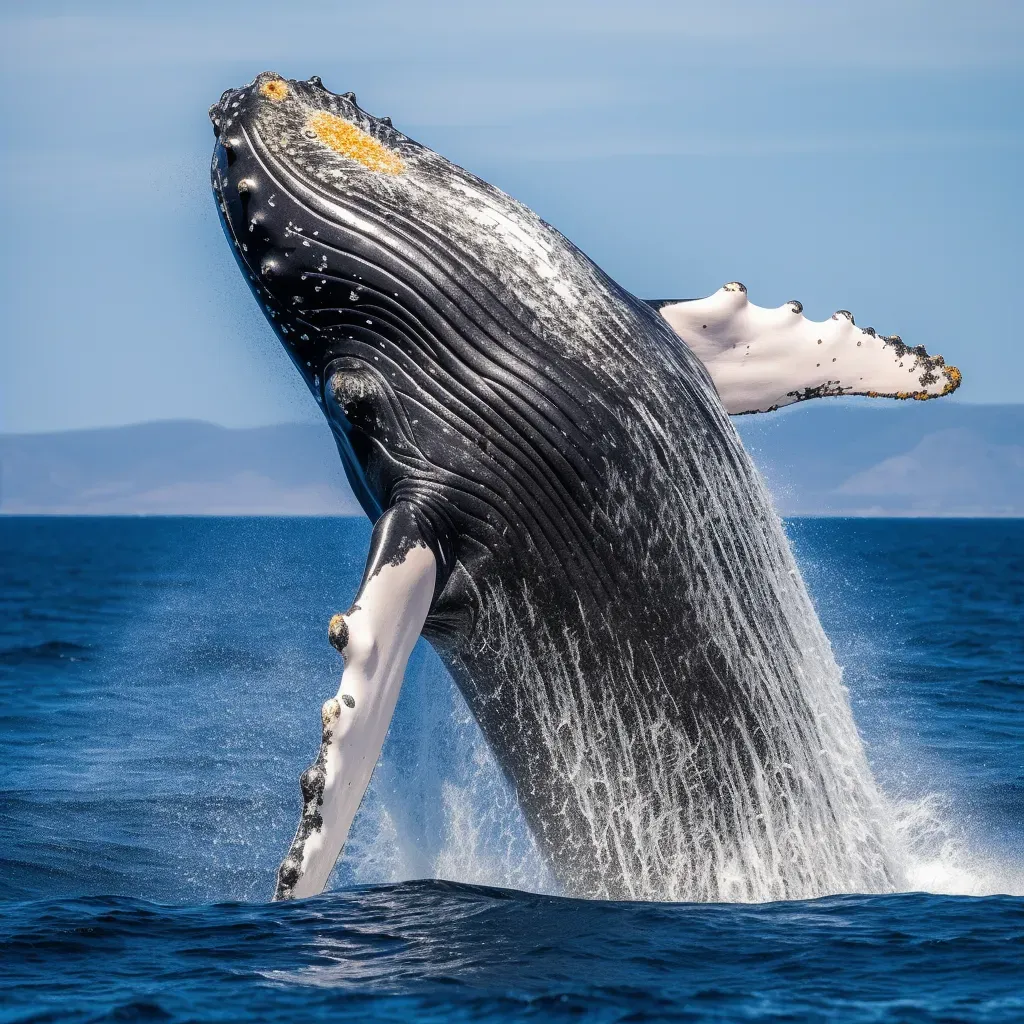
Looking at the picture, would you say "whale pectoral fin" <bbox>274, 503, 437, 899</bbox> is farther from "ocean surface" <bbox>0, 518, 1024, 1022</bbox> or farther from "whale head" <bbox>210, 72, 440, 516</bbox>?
"whale head" <bbox>210, 72, 440, 516</bbox>

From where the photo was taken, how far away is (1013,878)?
36.6ft

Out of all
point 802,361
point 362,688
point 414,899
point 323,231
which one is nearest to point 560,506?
point 362,688

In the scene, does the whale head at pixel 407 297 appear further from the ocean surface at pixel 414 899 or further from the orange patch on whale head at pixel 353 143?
the ocean surface at pixel 414 899

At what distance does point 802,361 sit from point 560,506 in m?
2.75

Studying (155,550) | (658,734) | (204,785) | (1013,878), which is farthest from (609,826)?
(155,550)

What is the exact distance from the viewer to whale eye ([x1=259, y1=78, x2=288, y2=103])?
9.20 metres

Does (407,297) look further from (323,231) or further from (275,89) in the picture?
(275,89)

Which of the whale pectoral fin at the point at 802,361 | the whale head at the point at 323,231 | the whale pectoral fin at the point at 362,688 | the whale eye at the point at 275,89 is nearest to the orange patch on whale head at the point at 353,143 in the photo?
the whale head at the point at 323,231

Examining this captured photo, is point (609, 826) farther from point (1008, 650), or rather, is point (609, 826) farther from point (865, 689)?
point (1008, 650)

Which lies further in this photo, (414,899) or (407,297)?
(414,899)

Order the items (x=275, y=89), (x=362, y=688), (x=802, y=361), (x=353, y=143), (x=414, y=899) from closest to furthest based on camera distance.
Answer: (x=362, y=688)
(x=414, y=899)
(x=353, y=143)
(x=275, y=89)
(x=802, y=361)

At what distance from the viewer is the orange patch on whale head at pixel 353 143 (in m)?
9.02

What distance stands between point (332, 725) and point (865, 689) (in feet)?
53.0

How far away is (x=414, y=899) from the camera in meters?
8.96
